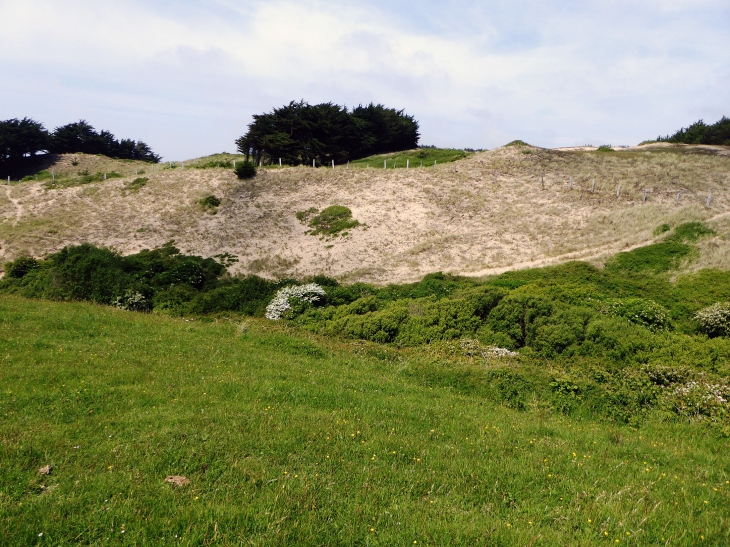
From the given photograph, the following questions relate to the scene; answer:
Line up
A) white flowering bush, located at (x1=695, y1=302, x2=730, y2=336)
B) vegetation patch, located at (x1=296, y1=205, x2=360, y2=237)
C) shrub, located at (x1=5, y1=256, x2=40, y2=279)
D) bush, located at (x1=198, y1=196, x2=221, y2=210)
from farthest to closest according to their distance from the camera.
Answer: bush, located at (x1=198, y1=196, x2=221, y2=210) → vegetation patch, located at (x1=296, y1=205, x2=360, y2=237) → shrub, located at (x1=5, y1=256, x2=40, y2=279) → white flowering bush, located at (x1=695, y1=302, x2=730, y2=336)

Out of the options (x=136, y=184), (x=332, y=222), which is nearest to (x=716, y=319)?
(x=332, y=222)

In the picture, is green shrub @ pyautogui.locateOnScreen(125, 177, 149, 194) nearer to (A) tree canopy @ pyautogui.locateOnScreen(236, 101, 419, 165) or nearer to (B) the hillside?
(B) the hillside

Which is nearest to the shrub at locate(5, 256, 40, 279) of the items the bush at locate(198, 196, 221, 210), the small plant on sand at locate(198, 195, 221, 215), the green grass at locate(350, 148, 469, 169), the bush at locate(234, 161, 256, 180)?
the small plant on sand at locate(198, 195, 221, 215)

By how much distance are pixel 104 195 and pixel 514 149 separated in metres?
41.0

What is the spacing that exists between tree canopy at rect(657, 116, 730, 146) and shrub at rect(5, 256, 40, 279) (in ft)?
238

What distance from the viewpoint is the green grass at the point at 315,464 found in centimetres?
465

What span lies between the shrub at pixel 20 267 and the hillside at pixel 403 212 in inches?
179

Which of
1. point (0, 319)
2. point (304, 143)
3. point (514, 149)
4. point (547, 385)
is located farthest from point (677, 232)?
point (304, 143)

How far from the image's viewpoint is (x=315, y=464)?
605cm

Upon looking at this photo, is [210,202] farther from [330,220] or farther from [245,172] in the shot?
[330,220]

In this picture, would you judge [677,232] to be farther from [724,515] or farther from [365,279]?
[724,515]

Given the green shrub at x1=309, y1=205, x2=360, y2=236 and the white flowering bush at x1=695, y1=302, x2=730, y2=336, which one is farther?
the green shrub at x1=309, y1=205, x2=360, y2=236

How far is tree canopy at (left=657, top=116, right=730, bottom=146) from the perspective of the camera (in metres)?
56.5

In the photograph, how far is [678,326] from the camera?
16688 mm
